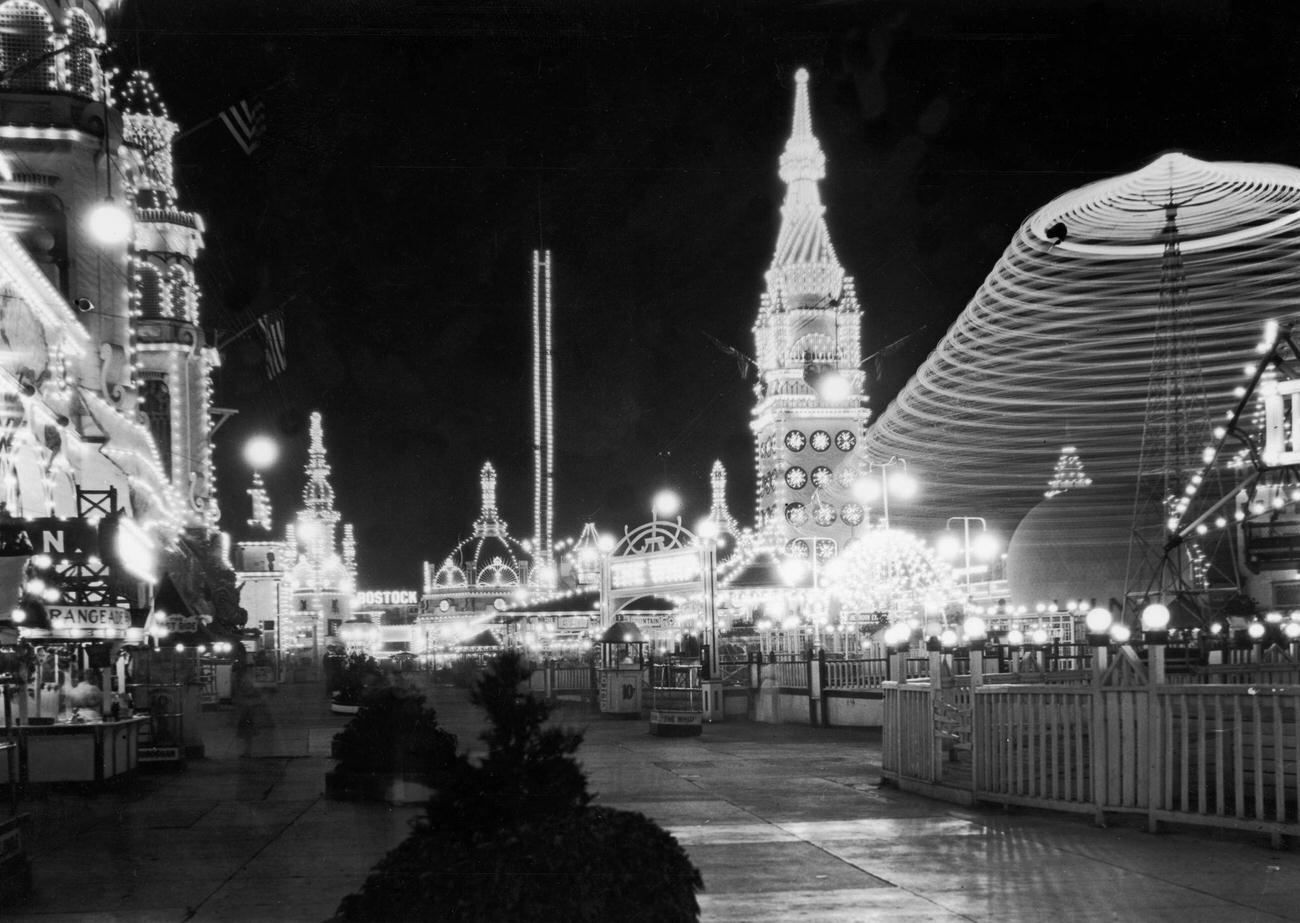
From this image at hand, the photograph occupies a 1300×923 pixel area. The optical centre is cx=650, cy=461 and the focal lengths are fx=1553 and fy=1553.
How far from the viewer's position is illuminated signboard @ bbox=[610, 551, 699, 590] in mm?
53188

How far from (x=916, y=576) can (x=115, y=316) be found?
2517cm

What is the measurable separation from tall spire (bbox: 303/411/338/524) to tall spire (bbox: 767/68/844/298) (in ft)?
219

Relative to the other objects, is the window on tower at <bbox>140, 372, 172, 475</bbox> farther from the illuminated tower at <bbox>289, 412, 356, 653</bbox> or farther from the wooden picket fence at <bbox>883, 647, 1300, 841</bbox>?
the illuminated tower at <bbox>289, 412, 356, 653</bbox>

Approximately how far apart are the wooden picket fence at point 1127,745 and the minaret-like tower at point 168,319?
157 ft

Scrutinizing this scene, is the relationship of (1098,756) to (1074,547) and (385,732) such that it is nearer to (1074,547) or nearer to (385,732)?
(385,732)

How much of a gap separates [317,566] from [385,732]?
14019cm

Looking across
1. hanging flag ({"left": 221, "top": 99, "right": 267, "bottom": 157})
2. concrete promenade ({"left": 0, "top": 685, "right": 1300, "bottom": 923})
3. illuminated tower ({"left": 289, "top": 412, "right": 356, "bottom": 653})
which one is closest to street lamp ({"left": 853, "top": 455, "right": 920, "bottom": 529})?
hanging flag ({"left": 221, "top": 99, "right": 267, "bottom": 157})

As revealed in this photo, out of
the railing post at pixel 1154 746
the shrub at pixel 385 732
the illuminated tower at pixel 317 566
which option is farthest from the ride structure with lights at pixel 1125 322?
the illuminated tower at pixel 317 566

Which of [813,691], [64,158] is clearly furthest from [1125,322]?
[64,158]

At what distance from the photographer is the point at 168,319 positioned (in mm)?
62375

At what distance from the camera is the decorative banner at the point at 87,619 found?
738 inches

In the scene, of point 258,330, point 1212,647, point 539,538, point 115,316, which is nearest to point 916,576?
point 1212,647

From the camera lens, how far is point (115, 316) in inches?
1843

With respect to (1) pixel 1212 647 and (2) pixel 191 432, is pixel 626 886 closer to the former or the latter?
(1) pixel 1212 647
